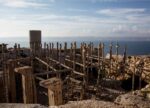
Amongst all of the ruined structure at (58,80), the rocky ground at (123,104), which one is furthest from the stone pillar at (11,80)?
the rocky ground at (123,104)

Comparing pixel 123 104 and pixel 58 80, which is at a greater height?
pixel 123 104

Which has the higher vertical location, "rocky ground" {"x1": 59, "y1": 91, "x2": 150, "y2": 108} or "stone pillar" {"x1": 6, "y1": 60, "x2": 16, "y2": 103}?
"rocky ground" {"x1": 59, "y1": 91, "x2": 150, "y2": 108}

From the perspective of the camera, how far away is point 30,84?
12555 millimetres

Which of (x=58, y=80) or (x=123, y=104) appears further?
(x=58, y=80)

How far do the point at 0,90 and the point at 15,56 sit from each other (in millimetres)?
6319

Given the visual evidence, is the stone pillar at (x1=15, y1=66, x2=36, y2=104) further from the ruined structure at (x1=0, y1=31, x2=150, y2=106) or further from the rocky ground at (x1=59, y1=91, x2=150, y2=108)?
the rocky ground at (x1=59, y1=91, x2=150, y2=108)

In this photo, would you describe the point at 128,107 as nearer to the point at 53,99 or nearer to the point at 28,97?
the point at 53,99

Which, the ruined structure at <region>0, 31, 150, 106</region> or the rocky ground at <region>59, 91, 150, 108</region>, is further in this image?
the ruined structure at <region>0, 31, 150, 106</region>

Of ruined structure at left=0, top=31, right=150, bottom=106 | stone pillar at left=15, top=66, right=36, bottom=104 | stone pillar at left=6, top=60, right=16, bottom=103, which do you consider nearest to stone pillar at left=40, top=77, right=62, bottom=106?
ruined structure at left=0, top=31, right=150, bottom=106

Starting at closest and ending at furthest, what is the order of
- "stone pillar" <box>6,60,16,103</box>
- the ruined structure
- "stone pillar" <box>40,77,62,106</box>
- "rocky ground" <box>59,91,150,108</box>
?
"rocky ground" <box>59,91,150,108</box>
"stone pillar" <box>40,77,62,106</box>
the ruined structure
"stone pillar" <box>6,60,16,103</box>

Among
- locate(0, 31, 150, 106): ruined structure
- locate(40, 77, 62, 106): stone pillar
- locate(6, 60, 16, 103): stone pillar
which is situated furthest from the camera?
locate(6, 60, 16, 103): stone pillar

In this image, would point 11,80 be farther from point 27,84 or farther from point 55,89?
point 55,89

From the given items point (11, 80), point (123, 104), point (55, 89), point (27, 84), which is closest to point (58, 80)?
point (55, 89)

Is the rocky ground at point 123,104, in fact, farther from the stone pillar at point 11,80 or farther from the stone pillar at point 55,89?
the stone pillar at point 11,80
